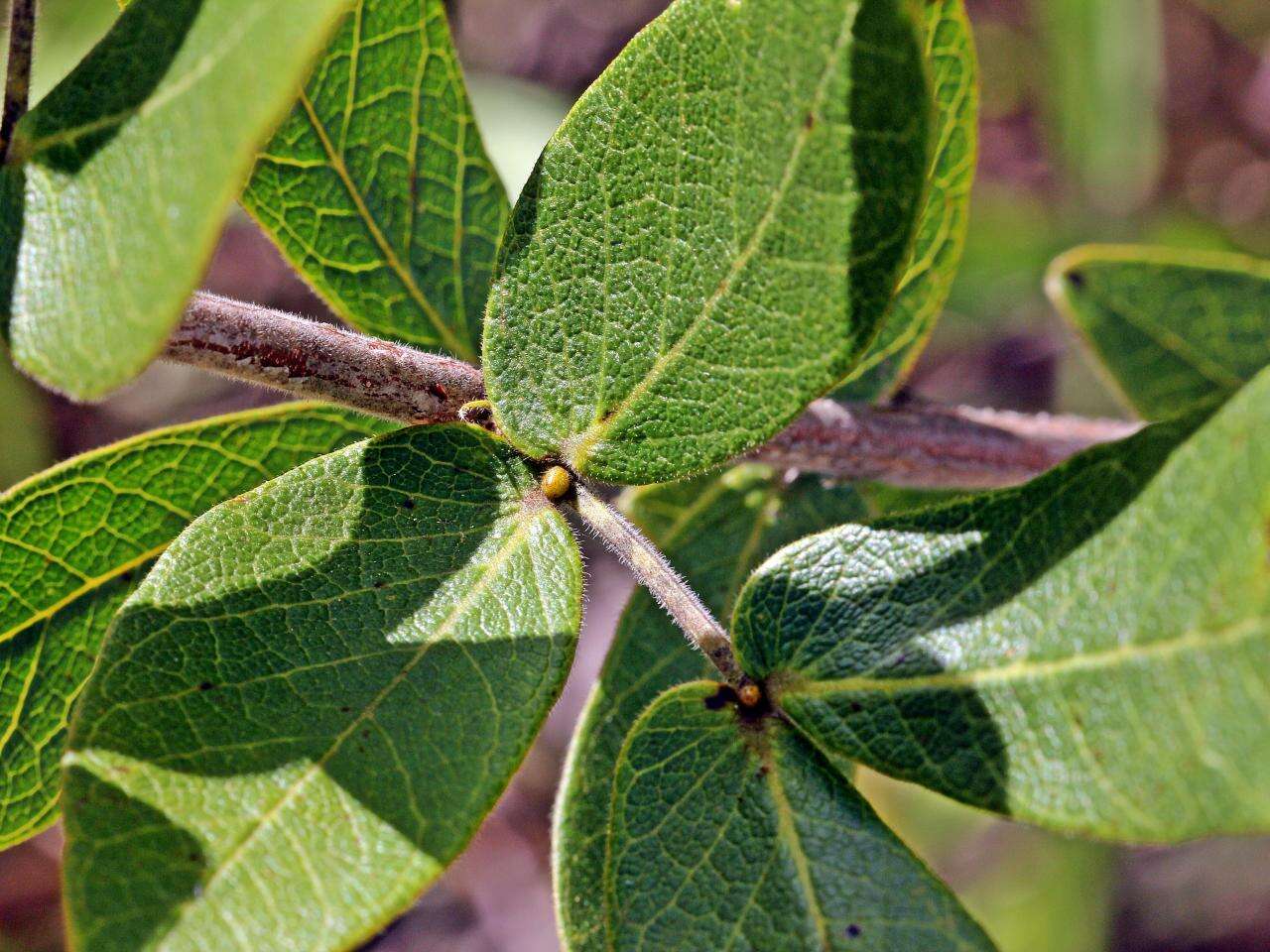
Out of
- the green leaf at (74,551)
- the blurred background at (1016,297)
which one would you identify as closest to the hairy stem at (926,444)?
the green leaf at (74,551)

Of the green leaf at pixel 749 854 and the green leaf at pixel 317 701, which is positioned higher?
the green leaf at pixel 317 701

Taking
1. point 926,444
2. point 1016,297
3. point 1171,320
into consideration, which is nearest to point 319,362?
point 926,444

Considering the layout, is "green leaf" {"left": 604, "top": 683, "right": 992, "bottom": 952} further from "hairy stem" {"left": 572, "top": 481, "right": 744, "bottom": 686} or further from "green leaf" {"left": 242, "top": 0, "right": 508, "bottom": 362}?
Result: "green leaf" {"left": 242, "top": 0, "right": 508, "bottom": 362}

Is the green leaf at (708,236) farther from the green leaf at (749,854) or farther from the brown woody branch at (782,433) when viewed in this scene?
the green leaf at (749,854)

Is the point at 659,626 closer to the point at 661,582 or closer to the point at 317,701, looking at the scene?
the point at 661,582

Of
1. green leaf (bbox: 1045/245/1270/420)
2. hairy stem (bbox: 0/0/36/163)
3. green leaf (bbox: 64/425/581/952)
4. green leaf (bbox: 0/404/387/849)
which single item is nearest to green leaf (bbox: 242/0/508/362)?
green leaf (bbox: 0/404/387/849)

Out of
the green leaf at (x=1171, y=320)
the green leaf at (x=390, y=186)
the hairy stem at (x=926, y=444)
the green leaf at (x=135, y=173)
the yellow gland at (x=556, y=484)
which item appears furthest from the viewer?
the green leaf at (x=1171, y=320)

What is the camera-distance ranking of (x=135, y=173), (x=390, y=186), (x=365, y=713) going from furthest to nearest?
(x=390, y=186), (x=365, y=713), (x=135, y=173)
